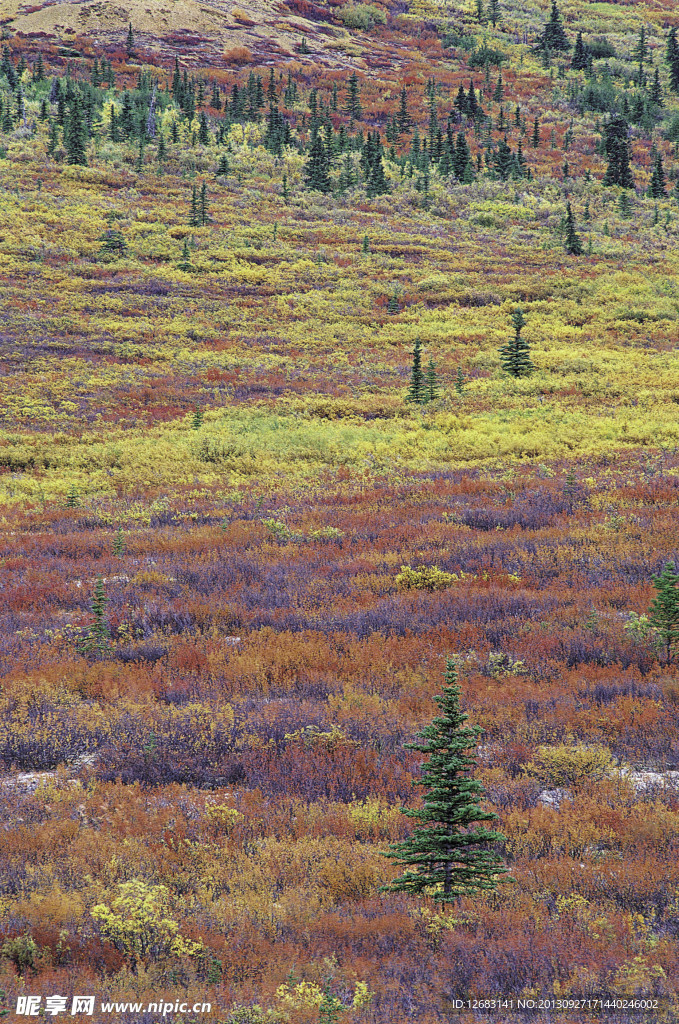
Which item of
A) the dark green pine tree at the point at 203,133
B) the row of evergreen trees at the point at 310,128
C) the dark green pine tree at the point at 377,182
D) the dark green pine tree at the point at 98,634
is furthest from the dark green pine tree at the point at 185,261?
the dark green pine tree at the point at 98,634

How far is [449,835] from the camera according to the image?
4230mm

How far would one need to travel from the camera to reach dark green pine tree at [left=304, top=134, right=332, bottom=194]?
60.4 m

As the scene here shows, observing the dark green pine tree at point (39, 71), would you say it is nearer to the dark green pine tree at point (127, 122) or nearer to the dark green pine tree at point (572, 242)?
the dark green pine tree at point (127, 122)

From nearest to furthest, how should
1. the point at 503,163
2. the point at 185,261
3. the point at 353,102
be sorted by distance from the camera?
the point at 185,261, the point at 503,163, the point at 353,102

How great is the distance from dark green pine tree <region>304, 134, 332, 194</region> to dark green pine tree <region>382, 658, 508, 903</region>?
63692 mm

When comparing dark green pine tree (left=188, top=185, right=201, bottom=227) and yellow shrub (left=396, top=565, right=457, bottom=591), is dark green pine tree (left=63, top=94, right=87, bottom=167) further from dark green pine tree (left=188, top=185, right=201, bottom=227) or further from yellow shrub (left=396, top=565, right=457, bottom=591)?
yellow shrub (left=396, top=565, right=457, bottom=591)

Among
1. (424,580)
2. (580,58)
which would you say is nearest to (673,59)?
(580,58)

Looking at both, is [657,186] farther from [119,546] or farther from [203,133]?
[119,546]

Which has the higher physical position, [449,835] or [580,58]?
[580,58]

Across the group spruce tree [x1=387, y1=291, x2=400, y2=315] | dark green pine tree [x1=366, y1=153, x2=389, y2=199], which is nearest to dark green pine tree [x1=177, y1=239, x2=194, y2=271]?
spruce tree [x1=387, y1=291, x2=400, y2=315]

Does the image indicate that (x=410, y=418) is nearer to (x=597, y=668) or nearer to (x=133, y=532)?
(x=133, y=532)

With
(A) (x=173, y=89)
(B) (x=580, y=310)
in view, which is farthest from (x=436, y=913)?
(A) (x=173, y=89)

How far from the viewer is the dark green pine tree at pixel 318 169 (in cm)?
6038

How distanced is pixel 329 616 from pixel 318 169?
200 feet
